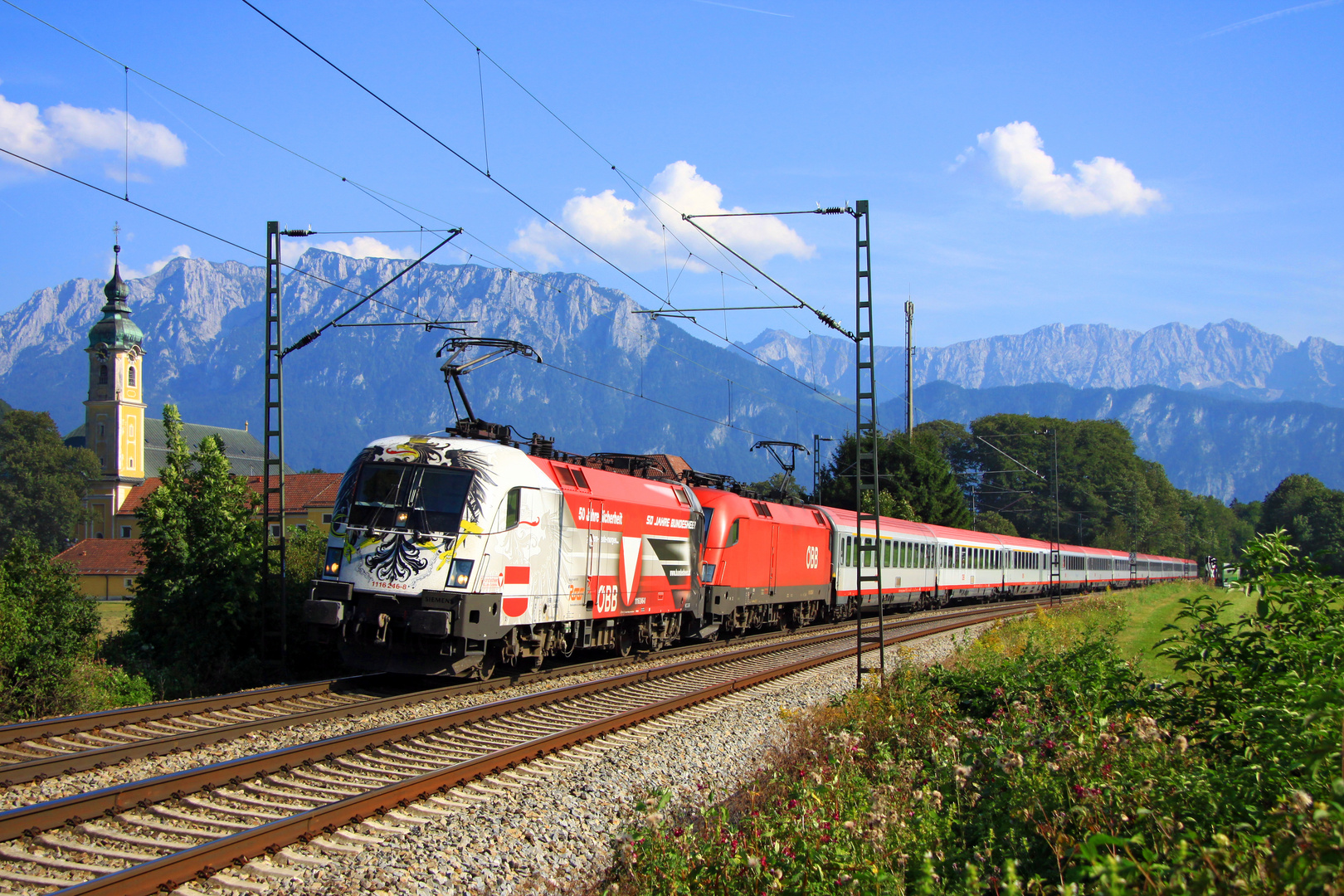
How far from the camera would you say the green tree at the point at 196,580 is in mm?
15891

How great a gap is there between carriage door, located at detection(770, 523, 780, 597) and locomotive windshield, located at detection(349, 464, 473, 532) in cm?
1208

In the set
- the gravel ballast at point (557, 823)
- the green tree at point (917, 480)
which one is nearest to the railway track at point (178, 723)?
the gravel ballast at point (557, 823)

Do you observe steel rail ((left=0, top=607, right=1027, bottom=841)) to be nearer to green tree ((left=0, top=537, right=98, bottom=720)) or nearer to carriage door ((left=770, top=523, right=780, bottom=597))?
green tree ((left=0, top=537, right=98, bottom=720))

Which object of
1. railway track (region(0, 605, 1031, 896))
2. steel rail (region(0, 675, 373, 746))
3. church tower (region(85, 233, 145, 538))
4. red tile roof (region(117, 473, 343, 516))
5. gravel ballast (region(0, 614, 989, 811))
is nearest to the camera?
railway track (region(0, 605, 1031, 896))

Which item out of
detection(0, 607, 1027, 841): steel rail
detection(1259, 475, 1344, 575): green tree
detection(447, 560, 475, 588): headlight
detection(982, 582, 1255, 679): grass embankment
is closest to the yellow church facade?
detection(982, 582, 1255, 679): grass embankment

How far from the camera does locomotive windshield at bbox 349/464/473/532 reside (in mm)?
12867

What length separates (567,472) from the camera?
15.2 metres

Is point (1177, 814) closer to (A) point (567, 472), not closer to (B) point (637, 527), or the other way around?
(A) point (567, 472)

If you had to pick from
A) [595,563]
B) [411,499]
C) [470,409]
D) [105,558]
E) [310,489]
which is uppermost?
[470,409]

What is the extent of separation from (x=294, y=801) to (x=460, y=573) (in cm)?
507

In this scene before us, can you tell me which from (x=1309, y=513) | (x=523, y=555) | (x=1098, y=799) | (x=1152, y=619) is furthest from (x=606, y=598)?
(x=1309, y=513)

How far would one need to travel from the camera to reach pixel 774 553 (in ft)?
78.6

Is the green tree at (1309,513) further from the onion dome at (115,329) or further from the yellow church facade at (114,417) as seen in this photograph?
the onion dome at (115,329)

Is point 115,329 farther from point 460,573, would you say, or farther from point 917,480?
point 460,573
